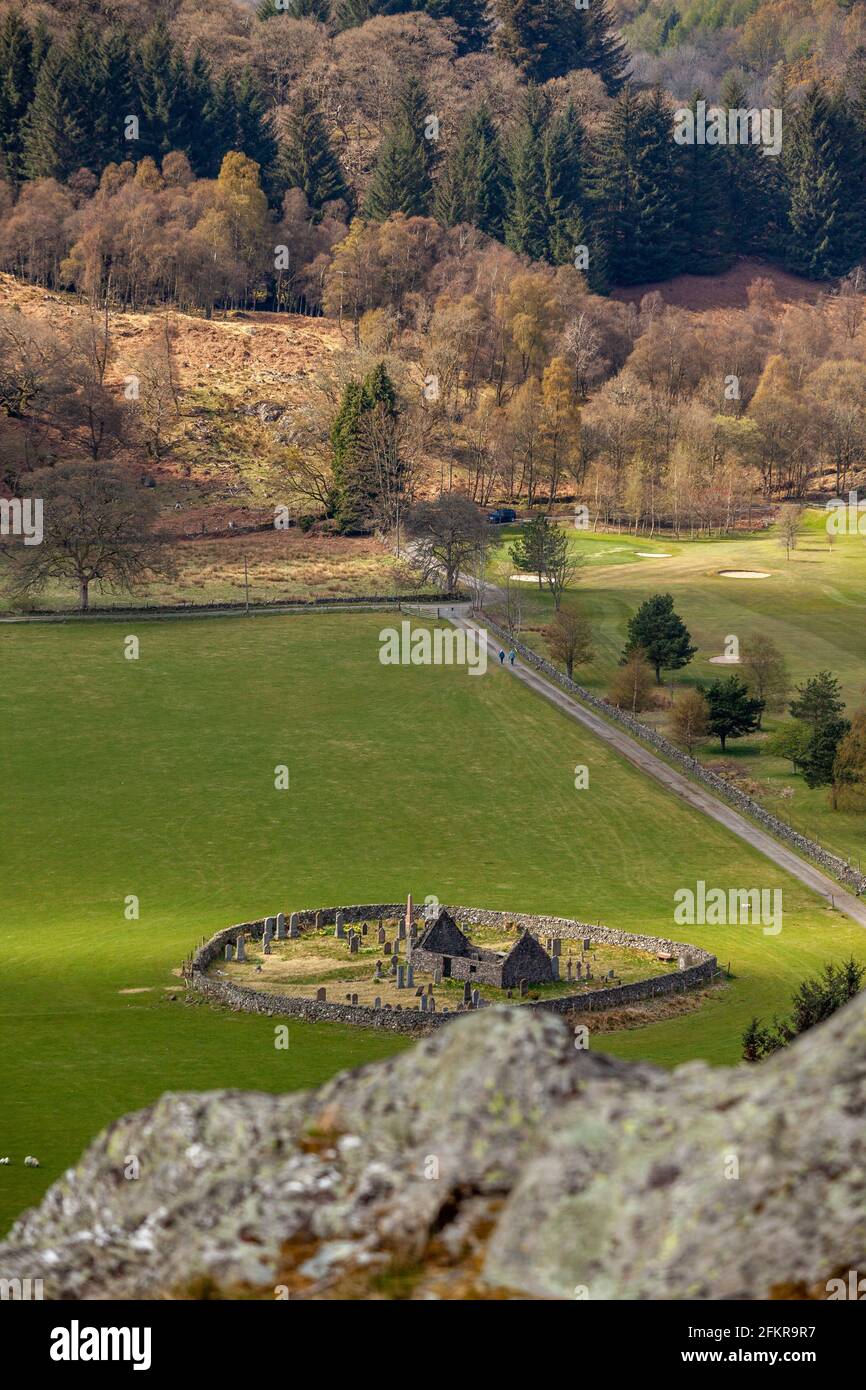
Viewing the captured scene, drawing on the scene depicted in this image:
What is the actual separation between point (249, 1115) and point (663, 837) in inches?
2774

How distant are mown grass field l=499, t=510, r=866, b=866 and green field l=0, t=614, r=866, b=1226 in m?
6.92

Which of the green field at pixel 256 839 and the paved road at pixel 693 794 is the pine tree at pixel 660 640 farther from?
the green field at pixel 256 839

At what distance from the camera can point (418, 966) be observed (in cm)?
5312

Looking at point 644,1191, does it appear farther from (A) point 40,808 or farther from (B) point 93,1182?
(A) point 40,808

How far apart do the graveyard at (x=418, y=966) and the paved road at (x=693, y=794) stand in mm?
13146

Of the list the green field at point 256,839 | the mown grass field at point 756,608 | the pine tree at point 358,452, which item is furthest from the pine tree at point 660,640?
the pine tree at point 358,452

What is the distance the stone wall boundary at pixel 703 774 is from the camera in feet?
238

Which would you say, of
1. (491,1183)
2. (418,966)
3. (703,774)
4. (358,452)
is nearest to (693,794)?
(703,774)

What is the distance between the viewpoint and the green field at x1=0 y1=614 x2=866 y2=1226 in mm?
45844

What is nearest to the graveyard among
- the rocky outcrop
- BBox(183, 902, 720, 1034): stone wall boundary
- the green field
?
BBox(183, 902, 720, 1034): stone wall boundary

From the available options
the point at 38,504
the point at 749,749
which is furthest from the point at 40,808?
the point at 38,504

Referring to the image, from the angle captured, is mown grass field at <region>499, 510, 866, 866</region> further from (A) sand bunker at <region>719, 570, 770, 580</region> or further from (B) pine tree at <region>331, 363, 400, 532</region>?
(B) pine tree at <region>331, 363, 400, 532</region>
